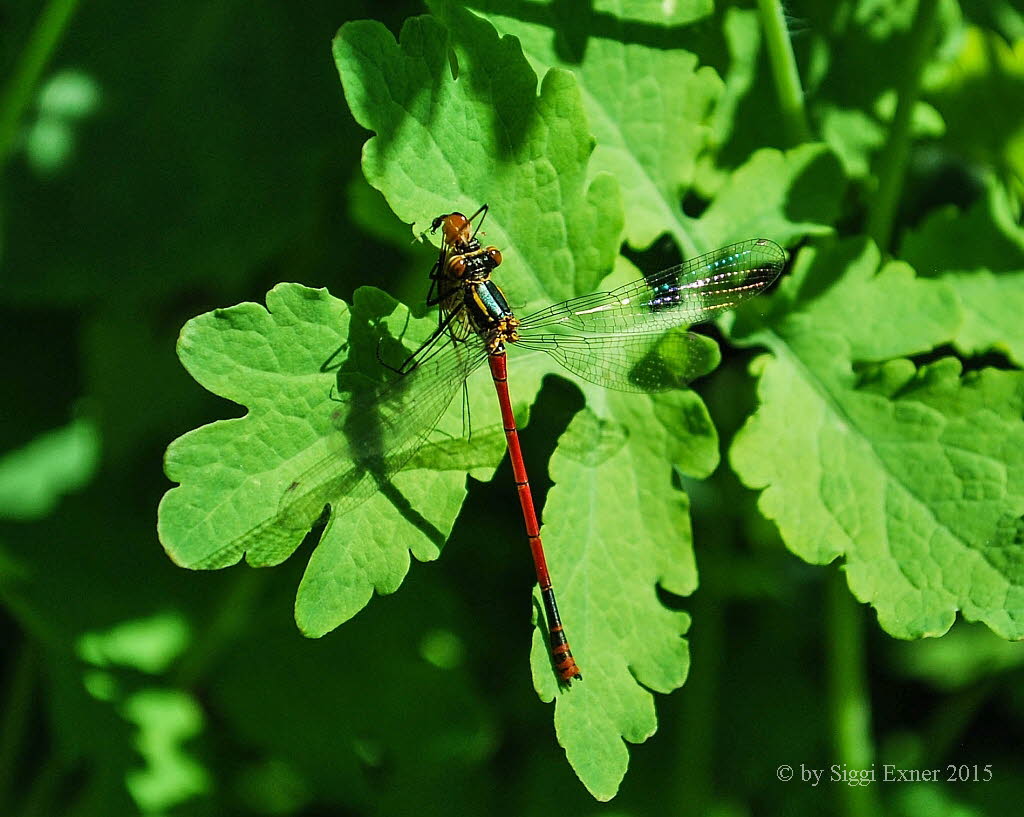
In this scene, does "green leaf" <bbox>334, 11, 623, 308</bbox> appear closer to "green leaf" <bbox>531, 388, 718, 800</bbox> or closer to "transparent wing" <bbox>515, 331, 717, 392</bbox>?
"transparent wing" <bbox>515, 331, 717, 392</bbox>

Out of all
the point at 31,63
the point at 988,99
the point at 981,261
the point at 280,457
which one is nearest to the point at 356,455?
the point at 280,457

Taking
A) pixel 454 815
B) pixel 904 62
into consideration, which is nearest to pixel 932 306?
pixel 904 62

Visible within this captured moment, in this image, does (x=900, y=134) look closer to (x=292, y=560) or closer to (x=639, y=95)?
(x=639, y=95)

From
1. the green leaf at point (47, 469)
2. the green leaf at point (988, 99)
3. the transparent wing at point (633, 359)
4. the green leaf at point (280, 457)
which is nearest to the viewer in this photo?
the green leaf at point (280, 457)

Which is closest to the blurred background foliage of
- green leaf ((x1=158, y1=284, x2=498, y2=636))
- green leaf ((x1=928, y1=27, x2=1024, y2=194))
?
green leaf ((x1=928, y1=27, x2=1024, y2=194))

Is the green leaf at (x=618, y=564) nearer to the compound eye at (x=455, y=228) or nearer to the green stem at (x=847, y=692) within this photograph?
the compound eye at (x=455, y=228)

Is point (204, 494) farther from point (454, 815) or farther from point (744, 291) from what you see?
point (454, 815)

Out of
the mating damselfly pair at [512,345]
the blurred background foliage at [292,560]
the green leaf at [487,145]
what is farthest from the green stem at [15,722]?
the green leaf at [487,145]
